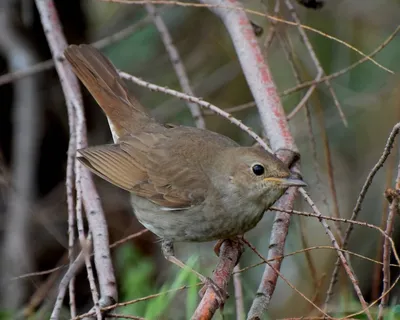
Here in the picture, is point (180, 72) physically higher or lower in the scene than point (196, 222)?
higher

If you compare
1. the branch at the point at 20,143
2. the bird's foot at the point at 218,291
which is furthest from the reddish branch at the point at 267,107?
the branch at the point at 20,143

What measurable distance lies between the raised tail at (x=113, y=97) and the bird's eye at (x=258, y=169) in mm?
1205

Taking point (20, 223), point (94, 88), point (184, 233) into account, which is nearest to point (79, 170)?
point (184, 233)

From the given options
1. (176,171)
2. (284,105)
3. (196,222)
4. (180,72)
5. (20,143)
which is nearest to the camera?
(196,222)

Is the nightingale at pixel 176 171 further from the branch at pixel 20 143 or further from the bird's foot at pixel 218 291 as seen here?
the branch at pixel 20 143

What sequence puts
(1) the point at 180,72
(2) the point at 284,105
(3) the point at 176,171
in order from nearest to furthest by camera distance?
(3) the point at 176,171, (1) the point at 180,72, (2) the point at 284,105

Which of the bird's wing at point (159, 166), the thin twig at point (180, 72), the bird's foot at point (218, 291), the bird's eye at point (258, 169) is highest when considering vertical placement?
the thin twig at point (180, 72)

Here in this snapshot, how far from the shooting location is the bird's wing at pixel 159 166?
3979 mm


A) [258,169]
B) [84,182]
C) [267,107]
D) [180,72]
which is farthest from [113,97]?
[258,169]

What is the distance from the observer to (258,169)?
11.7 feet

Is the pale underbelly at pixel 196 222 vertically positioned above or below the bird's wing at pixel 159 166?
below

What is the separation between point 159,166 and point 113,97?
0.72 metres

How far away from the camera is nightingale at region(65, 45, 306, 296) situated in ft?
11.9

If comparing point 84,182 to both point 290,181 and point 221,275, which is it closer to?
point 221,275
